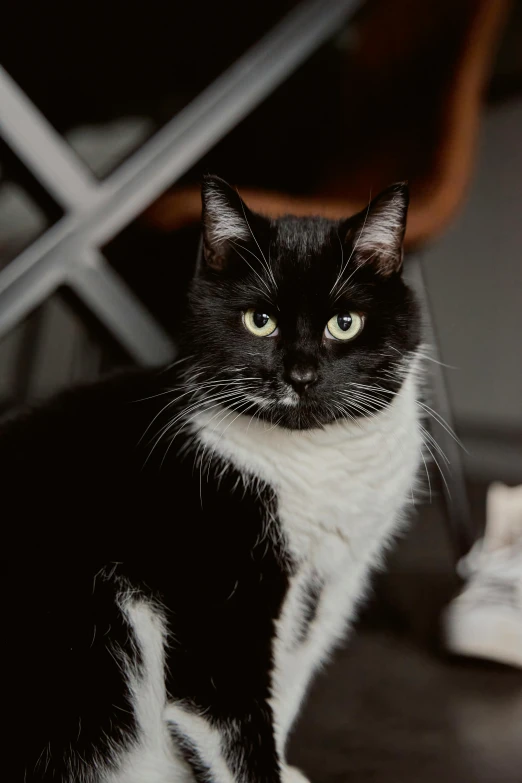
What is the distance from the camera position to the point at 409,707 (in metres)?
0.92

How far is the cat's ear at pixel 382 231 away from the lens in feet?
2.50

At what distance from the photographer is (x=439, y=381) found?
117cm

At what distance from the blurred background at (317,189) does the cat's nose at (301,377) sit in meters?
0.42

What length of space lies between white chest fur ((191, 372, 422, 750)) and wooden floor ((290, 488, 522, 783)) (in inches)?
3.1

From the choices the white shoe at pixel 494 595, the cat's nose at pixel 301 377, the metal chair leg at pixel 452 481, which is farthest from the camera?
the metal chair leg at pixel 452 481

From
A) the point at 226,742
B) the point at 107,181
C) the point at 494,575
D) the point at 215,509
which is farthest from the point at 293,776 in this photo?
the point at 107,181

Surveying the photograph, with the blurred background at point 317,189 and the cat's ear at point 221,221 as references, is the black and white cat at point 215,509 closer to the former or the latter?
the cat's ear at point 221,221

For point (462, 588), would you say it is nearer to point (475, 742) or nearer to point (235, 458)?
point (475, 742)

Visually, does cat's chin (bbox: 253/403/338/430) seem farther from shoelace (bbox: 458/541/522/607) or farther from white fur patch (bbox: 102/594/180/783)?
shoelace (bbox: 458/541/522/607)

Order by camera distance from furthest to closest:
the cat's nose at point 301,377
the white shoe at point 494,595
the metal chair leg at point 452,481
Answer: the metal chair leg at point 452,481, the white shoe at point 494,595, the cat's nose at point 301,377

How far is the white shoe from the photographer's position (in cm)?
96

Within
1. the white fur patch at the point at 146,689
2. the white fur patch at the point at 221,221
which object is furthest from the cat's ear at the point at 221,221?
the white fur patch at the point at 146,689

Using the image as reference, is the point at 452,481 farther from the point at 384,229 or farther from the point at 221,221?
the point at 221,221

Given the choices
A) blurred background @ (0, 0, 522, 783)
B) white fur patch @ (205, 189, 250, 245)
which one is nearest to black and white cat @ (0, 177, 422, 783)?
white fur patch @ (205, 189, 250, 245)
